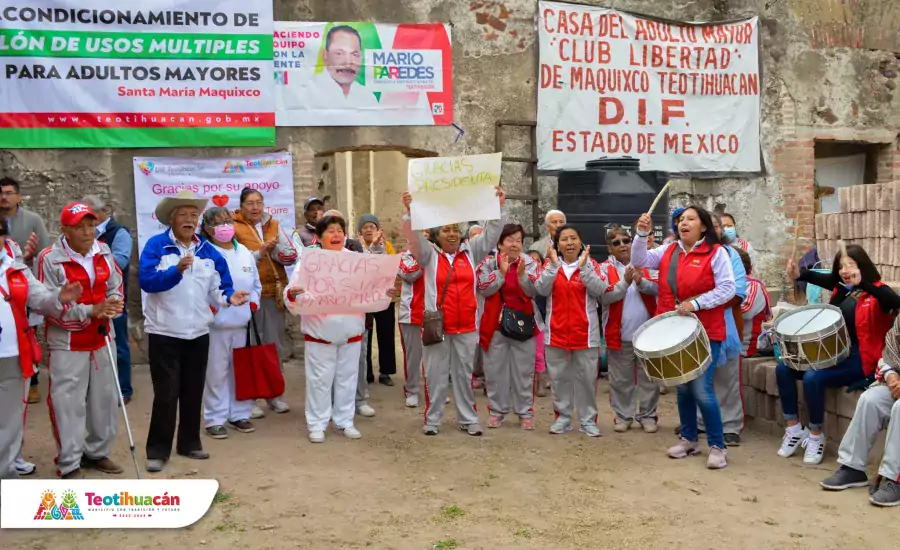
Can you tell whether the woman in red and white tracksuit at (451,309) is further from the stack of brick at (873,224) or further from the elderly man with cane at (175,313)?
the stack of brick at (873,224)

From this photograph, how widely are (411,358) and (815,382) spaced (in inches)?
137

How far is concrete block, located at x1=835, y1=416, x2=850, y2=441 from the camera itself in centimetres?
595

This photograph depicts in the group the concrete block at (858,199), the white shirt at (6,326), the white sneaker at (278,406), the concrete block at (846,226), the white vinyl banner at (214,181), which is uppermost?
Answer: the white vinyl banner at (214,181)

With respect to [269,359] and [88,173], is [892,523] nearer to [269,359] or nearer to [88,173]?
[269,359]

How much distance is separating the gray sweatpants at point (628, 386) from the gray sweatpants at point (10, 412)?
425 centimetres

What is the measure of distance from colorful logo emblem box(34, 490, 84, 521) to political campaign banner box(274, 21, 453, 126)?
5.97m

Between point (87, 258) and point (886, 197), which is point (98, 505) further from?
point (886, 197)

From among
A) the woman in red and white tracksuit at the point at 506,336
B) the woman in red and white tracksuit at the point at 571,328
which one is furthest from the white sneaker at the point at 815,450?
the woman in red and white tracksuit at the point at 506,336

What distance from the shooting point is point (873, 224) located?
8.89 meters

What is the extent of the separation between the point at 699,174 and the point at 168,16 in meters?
6.74

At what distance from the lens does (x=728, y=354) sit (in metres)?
6.31

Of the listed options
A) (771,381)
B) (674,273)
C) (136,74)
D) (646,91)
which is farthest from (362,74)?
(771,381)

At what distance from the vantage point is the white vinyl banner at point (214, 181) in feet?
31.9

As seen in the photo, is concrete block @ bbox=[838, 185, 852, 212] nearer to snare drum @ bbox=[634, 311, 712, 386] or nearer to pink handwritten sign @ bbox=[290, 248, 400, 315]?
snare drum @ bbox=[634, 311, 712, 386]
